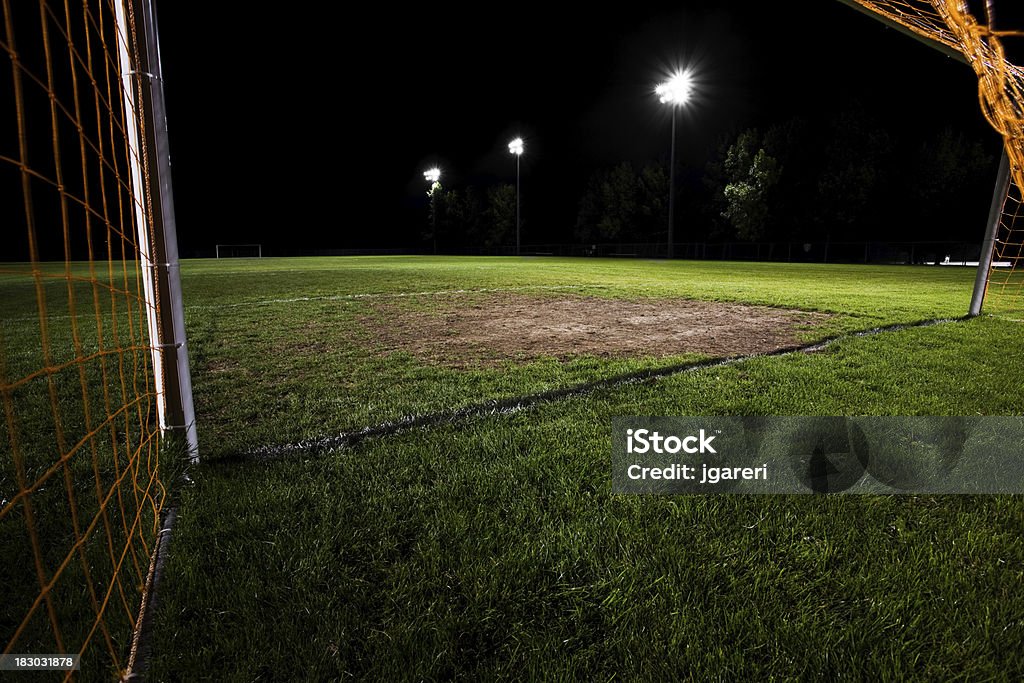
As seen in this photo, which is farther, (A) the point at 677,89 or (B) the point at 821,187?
(B) the point at 821,187

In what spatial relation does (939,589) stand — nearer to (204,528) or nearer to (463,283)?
(204,528)

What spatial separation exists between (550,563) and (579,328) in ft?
15.5

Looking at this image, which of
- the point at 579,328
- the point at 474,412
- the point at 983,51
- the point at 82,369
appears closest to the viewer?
the point at 82,369

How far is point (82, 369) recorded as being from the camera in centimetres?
257

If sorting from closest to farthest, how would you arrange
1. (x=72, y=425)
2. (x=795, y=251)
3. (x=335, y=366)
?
(x=72, y=425), (x=335, y=366), (x=795, y=251)

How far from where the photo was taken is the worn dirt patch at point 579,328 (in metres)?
5.13

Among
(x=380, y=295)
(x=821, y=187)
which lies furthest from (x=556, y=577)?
(x=821, y=187)

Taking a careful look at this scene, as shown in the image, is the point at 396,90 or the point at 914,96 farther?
the point at 396,90

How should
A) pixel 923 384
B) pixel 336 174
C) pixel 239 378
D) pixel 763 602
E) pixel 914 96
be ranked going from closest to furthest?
pixel 763 602, pixel 923 384, pixel 239 378, pixel 914 96, pixel 336 174

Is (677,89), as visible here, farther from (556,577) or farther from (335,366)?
(556,577)

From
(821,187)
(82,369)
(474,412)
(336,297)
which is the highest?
(821,187)

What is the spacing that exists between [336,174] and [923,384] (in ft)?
213

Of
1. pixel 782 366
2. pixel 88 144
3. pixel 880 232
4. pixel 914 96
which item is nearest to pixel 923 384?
pixel 782 366

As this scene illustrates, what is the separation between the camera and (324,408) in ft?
11.1
